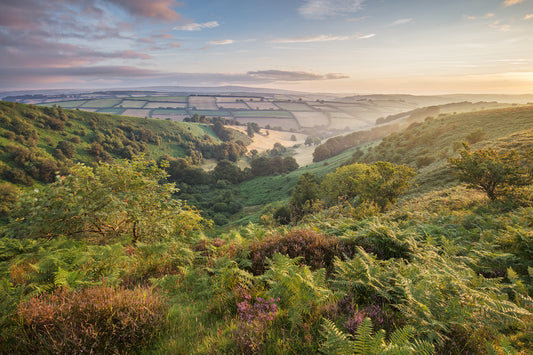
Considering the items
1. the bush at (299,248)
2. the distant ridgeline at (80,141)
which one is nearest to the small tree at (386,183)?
the bush at (299,248)

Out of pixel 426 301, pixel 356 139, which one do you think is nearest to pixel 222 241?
pixel 426 301

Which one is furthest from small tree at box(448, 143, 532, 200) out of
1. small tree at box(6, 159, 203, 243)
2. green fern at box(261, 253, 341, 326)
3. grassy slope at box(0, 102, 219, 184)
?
grassy slope at box(0, 102, 219, 184)

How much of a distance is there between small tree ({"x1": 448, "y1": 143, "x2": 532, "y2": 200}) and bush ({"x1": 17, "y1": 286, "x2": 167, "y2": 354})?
17.4 metres

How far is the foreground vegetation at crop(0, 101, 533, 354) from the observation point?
332cm

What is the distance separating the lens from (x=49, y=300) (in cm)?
403

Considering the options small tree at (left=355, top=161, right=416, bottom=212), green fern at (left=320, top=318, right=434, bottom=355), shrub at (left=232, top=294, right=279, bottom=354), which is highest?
green fern at (left=320, top=318, right=434, bottom=355)

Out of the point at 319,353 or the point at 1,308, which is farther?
the point at 1,308

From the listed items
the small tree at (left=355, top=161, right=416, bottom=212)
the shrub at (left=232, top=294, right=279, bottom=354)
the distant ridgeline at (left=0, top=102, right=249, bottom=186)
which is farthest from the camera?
the distant ridgeline at (left=0, top=102, right=249, bottom=186)

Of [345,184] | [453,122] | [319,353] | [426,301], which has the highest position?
[453,122]

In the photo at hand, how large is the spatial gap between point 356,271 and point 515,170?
586 inches

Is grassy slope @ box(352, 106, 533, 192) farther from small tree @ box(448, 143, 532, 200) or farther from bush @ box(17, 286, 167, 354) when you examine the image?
bush @ box(17, 286, 167, 354)

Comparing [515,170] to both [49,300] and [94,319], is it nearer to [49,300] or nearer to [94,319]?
[94,319]

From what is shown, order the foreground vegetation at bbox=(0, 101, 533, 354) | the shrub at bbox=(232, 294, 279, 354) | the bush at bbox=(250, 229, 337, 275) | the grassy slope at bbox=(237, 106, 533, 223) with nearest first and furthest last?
the shrub at bbox=(232, 294, 279, 354) → the foreground vegetation at bbox=(0, 101, 533, 354) → the bush at bbox=(250, 229, 337, 275) → the grassy slope at bbox=(237, 106, 533, 223)

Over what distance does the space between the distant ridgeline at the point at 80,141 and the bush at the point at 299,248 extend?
5561 cm
